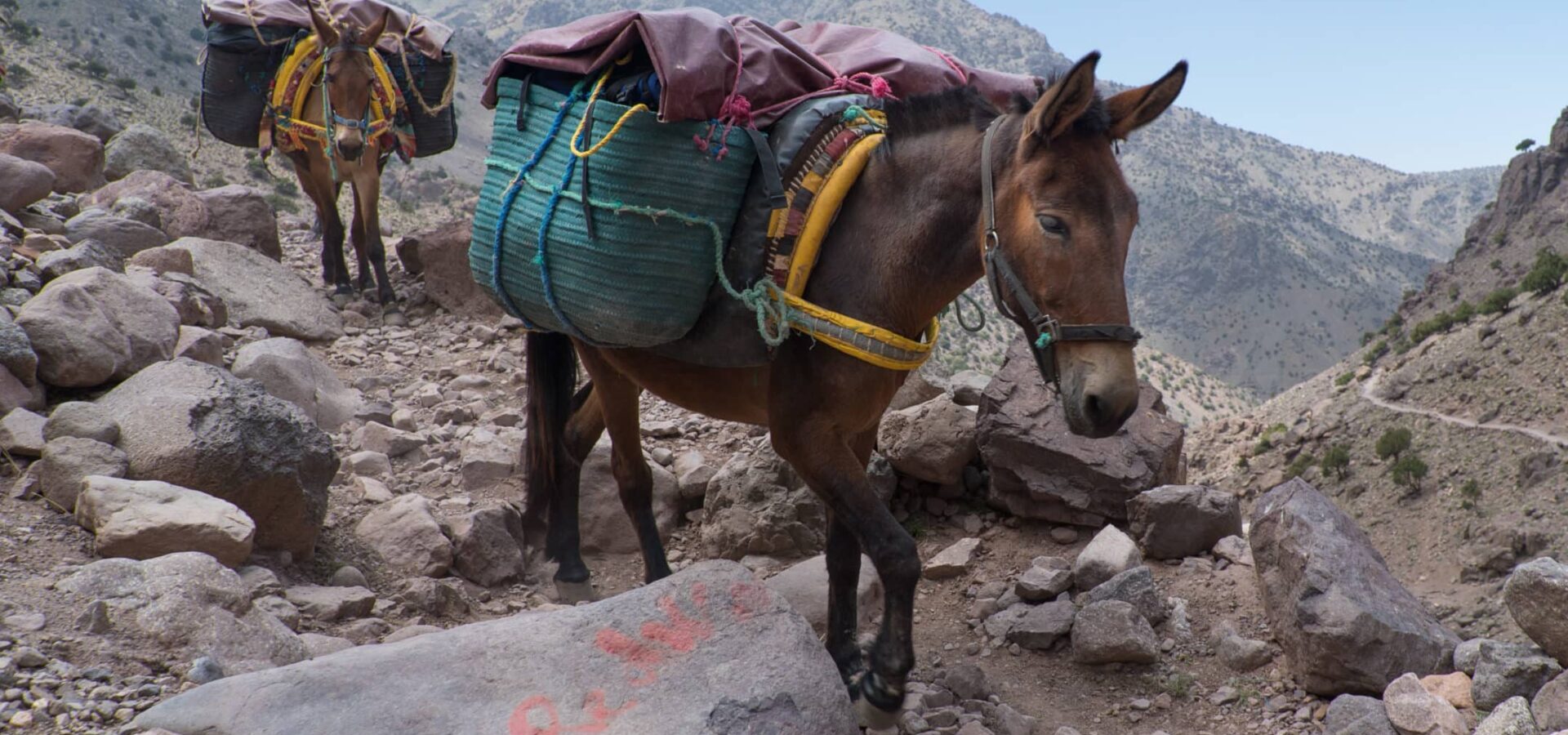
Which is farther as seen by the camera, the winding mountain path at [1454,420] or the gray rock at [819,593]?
the winding mountain path at [1454,420]

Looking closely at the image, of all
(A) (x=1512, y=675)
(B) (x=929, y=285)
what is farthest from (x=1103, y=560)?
(B) (x=929, y=285)

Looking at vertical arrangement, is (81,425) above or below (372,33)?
below

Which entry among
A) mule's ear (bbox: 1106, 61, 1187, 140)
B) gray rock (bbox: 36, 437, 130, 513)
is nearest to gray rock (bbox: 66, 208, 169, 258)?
gray rock (bbox: 36, 437, 130, 513)

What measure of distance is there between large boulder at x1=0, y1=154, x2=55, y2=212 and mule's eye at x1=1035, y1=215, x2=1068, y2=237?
745cm

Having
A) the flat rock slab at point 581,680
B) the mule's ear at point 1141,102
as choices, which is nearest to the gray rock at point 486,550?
the flat rock slab at point 581,680

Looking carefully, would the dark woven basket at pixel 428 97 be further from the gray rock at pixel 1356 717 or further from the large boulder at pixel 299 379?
the gray rock at pixel 1356 717

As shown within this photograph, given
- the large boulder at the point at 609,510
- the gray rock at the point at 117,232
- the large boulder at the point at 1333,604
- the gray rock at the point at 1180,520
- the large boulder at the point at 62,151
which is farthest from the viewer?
the large boulder at the point at 62,151

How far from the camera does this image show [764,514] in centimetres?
558

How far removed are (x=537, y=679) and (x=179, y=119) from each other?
113 feet

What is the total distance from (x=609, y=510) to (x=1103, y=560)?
106 inches

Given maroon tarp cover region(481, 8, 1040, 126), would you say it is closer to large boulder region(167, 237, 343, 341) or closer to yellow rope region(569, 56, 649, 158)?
yellow rope region(569, 56, 649, 158)

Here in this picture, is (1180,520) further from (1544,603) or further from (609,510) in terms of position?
(609,510)

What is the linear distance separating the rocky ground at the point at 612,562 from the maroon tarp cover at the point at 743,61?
1540 millimetres

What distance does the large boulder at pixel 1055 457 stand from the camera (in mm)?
5367
